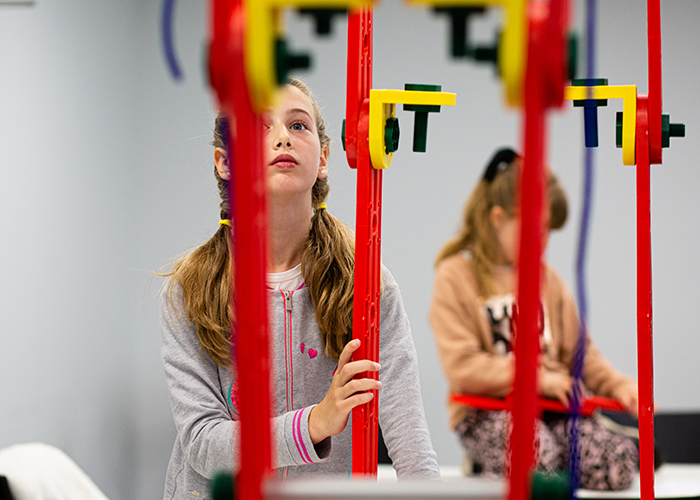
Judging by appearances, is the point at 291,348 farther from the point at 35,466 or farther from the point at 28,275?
the point at 28,275

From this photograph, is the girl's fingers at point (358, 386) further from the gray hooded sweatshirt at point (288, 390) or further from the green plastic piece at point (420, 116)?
the green plastic piece at point (420, 116)

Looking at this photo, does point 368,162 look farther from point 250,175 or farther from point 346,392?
point 250,175

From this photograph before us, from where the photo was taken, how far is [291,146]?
1.01 m

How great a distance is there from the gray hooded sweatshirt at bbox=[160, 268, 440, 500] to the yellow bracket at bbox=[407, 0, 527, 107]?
24.0 inches

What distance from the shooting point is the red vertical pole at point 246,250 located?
1.32 ft

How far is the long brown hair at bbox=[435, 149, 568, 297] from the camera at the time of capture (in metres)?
2.50

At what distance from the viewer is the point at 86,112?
8.14 feet

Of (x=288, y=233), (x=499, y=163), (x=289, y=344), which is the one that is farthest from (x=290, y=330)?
(x=499, y=163)

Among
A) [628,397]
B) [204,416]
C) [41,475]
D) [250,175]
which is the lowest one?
[41,475]

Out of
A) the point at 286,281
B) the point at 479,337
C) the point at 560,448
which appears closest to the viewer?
the point at 286,281

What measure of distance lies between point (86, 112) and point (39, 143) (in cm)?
30

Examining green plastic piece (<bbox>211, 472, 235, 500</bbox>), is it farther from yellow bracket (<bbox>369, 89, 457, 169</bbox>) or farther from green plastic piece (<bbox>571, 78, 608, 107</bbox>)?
green plastic piece (<bbox>571, 78, 608, 107</bbox>)

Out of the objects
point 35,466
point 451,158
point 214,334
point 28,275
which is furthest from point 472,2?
point 451,158

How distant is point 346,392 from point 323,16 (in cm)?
49
